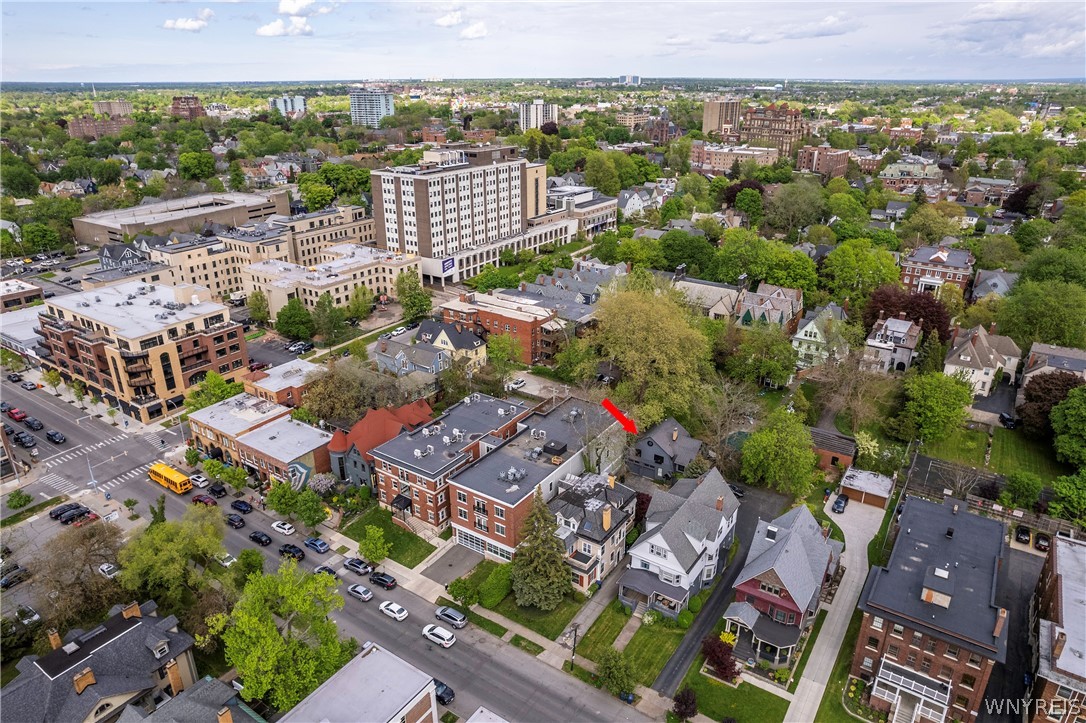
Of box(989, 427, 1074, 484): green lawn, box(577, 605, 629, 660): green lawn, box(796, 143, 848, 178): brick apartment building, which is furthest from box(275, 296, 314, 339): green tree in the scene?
box(796, 143, 848, 178): brick apartment building

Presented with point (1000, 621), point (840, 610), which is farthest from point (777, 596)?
point (1000, 621)

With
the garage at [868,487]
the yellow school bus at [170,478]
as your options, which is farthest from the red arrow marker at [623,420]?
the yellow school bus at [170,478]

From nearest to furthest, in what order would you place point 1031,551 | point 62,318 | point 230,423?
Answer: point 1031,551 < point 230,423 < point 62,318

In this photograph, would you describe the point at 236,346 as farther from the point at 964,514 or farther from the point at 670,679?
the point at 964,514

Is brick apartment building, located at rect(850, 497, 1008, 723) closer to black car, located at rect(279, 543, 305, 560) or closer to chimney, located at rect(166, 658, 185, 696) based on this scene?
black car, located at rect(279, 543, 305, 560)

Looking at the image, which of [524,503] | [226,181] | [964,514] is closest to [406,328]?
[524,503]

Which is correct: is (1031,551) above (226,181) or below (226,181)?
below

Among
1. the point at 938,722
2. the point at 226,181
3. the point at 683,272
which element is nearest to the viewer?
the point at 938,722

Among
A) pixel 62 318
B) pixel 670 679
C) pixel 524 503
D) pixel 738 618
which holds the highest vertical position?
pixel 62 318
